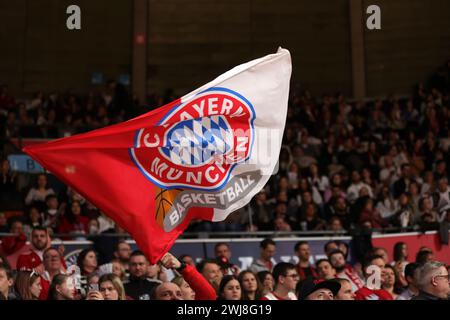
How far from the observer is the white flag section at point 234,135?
703cm

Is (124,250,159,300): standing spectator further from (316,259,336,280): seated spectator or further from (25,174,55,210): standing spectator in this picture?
(25,174,55,210): standing spectator

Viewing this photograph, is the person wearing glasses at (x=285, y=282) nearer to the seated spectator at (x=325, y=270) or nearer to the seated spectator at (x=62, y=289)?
the seated spectator at (x=325, y=270)

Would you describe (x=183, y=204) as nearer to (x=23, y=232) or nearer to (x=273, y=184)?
(x=23, y=232)

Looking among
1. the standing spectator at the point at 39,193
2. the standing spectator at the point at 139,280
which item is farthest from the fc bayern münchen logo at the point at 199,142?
the standing spectator at the point at 39,193

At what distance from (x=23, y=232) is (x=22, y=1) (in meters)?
9.82

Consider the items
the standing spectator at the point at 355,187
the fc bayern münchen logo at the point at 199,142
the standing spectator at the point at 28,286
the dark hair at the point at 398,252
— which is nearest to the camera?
the fc bayern münchen logo at the point at 199,142

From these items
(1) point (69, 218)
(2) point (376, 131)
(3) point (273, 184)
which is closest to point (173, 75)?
(2) point (376, 131)

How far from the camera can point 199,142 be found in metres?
7.15

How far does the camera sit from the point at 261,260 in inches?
439

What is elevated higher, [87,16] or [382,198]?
[87,16]

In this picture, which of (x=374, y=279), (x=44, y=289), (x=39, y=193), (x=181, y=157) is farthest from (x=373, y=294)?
(x=39, y=193)

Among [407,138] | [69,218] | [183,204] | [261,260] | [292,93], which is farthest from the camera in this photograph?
Result: [292,93]

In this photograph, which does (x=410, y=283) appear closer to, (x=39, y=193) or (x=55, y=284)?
(x=55, y=284)

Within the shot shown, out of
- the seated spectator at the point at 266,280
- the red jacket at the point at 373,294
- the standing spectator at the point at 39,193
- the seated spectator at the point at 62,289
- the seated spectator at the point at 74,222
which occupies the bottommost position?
the red jacket at the point at 373,294
